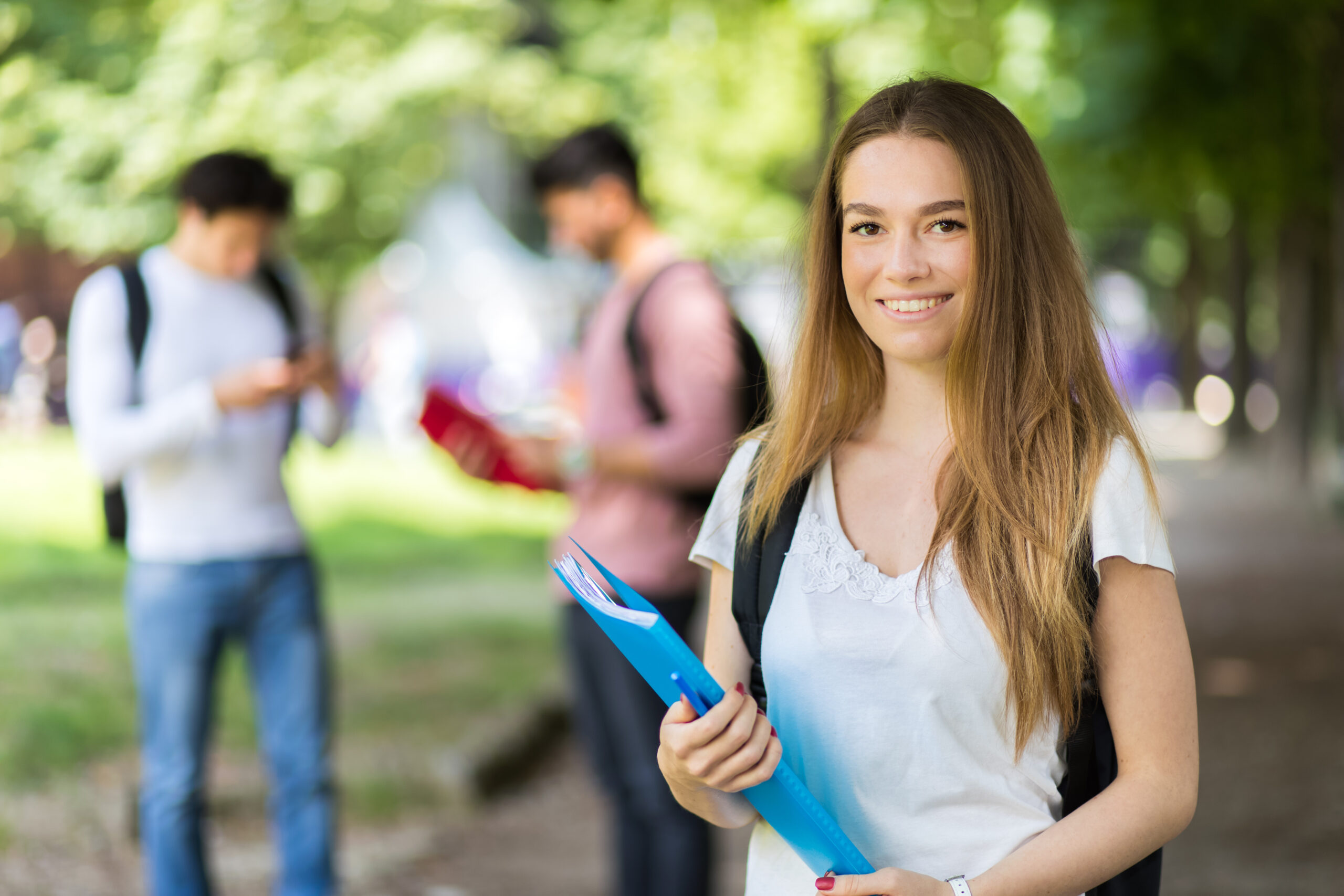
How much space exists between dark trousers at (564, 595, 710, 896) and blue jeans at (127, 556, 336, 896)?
32.9 inches

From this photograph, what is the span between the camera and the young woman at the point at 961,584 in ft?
5.79

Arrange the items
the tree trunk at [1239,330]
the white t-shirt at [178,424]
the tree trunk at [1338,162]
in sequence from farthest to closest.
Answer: the tree trunk at [1239,330], the tree trunk at [1338,162], the white t-shirt at [178,424]

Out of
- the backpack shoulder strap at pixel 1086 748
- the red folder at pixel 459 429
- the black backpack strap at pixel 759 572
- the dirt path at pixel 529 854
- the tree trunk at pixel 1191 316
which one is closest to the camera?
the backpack shoulder strap at pixel 1086 748

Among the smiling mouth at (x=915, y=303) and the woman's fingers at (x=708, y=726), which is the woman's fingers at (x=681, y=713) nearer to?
the woman's fingers at (x=708, y=726)

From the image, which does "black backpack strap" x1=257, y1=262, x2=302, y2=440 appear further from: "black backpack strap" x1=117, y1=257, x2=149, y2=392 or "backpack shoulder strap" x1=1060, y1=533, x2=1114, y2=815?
"backpack shoulder strap" x1=1060, y1=533, x2=1114, y2=815

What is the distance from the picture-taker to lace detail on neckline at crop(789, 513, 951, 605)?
1.84m

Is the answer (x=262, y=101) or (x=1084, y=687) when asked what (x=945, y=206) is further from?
(x=262, y=101)

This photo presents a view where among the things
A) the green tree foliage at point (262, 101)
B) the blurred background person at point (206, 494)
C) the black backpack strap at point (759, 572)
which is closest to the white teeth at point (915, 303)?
the black backpack strap at point (759, 572)

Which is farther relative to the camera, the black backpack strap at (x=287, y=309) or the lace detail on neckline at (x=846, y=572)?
the black backpack strap at (x=287, y=309)

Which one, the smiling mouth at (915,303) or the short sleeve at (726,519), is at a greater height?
the smiling mouth at (915,303)

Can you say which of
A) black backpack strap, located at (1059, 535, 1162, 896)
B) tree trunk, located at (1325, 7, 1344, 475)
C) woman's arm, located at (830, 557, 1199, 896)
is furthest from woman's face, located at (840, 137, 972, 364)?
tree trunk, located at (1325, 7, 1344, 475)

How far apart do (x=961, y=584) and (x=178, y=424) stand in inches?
102

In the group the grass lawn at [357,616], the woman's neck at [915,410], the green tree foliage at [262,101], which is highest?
the green tree foliage at [262,101]

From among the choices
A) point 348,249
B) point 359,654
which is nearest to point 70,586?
point 359,654
